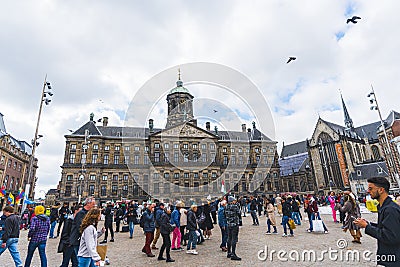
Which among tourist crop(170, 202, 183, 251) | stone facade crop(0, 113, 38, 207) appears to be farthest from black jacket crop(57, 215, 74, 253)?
stone facade crop(0, 113, 38, 207)

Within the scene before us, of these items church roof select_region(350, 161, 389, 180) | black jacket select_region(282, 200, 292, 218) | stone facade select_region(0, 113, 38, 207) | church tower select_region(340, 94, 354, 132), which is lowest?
black jacket select_region(282, 200, 292, 218)

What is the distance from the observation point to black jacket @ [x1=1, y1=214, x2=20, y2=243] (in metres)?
5.96

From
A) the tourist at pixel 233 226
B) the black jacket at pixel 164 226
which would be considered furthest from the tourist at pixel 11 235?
the tourist at pixel 233 226

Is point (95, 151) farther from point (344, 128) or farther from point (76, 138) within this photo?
point (344, 128)

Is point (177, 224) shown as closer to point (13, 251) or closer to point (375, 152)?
point (13, 251)

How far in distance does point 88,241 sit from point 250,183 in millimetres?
54343

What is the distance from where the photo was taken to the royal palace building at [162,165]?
156 feet

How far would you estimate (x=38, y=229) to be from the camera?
19.5 feet

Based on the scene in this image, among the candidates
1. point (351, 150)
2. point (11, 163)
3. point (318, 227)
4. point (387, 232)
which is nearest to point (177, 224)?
point (318, 227)

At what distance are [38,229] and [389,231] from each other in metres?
7.34

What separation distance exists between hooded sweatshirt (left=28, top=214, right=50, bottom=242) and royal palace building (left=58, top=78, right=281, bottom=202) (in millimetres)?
39498

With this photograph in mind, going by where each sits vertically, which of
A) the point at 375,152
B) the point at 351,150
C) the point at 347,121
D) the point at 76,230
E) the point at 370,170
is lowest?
the point at 76,230

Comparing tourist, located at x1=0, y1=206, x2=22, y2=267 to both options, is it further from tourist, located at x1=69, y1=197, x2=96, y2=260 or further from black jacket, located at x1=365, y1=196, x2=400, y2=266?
black jacket, located at x1=365, y1=196, x2=400, y2=266

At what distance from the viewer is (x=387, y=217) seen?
296cm
